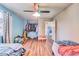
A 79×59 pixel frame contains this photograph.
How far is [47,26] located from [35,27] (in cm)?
28

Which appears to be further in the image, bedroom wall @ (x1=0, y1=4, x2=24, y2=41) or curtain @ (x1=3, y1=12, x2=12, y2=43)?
bedroom wall @ (x1=0, y1=4, x2=24, y2=41)

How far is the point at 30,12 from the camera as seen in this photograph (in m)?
2.51

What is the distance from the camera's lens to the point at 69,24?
2.42 metres

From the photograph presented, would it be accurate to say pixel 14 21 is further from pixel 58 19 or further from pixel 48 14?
pixel 58 19

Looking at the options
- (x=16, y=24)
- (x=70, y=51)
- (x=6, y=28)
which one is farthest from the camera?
(x=16, y=24)

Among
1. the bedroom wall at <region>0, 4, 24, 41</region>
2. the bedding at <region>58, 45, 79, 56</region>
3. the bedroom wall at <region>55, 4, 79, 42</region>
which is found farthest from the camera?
the bedroom wall at <region>0, 4, 24, 41</region>

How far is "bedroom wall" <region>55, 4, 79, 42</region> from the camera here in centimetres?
215

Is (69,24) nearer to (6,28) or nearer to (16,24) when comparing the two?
(16,24)

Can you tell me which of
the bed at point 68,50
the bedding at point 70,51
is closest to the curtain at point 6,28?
the bed at point 68,50

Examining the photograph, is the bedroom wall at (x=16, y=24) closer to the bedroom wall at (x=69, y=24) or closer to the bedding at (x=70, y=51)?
the bedroom wall at (x=69, y=24)

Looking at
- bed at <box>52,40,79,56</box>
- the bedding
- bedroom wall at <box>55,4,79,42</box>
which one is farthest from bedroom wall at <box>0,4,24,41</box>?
the bedding

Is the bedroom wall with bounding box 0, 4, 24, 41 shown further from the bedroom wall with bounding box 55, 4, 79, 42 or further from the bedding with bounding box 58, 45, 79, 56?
the bedding with bounding box 58, 45, 79, 56

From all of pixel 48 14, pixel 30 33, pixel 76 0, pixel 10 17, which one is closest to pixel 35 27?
pixel 30 33

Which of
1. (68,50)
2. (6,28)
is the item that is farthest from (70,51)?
(6,28)
